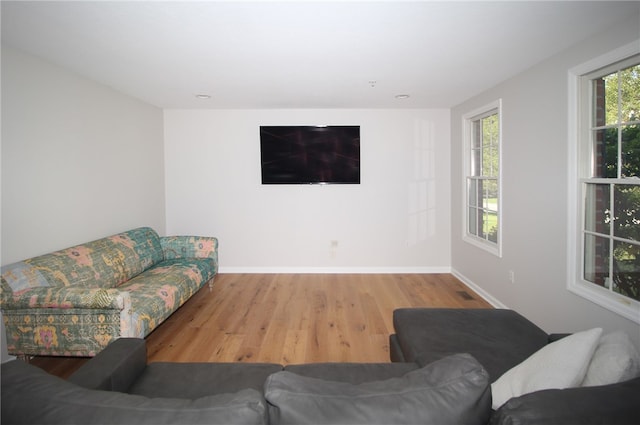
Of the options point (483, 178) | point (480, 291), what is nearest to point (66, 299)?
point (480, 291)

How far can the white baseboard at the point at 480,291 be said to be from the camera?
12.5 ft

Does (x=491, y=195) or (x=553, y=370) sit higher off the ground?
(x=491, y=195)

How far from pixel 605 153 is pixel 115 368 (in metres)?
3.24

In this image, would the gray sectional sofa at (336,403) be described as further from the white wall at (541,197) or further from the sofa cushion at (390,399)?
the white wall at (541,197)

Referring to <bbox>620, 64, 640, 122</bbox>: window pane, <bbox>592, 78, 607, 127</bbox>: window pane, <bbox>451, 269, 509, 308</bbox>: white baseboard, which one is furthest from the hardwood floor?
<bbox>620, 64, 640, 122</bbox>: window pane

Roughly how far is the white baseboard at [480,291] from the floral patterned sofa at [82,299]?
3.30 meters

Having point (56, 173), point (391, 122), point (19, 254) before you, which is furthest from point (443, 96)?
point (19, 254)

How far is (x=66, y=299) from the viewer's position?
2.34 meters

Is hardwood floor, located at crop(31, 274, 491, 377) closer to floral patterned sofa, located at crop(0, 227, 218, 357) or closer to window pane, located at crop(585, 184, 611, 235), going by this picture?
floral patterned sofa, located at crop(0, 227, 218, 357)

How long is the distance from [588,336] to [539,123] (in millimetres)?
2378

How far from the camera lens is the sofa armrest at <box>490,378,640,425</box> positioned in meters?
0.81

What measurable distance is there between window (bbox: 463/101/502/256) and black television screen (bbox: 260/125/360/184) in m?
1.54

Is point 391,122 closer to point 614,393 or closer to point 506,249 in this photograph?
point 506,249

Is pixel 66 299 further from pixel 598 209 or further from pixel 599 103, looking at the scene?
pixel 599 103
